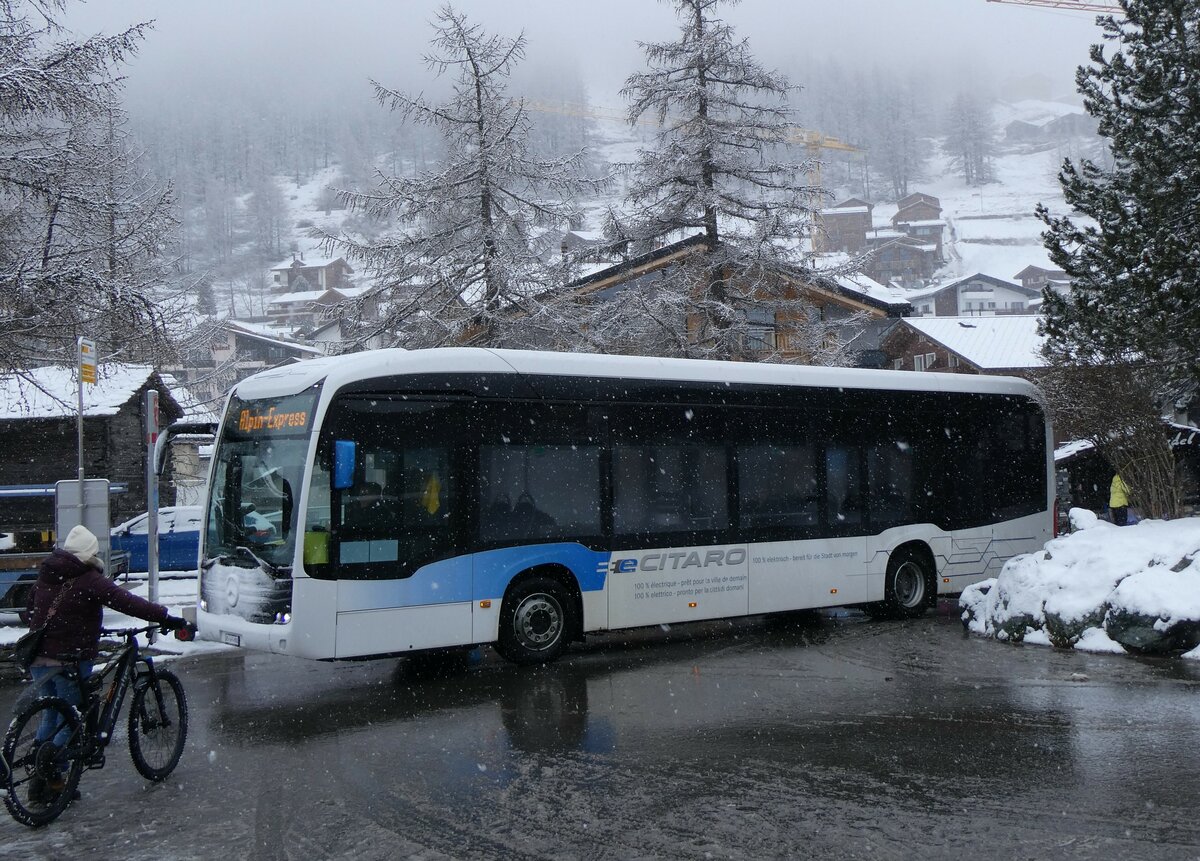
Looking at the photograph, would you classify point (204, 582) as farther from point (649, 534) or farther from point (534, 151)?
point (534, 151)

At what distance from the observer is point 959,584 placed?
1557 centimetres

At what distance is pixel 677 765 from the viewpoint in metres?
7.41

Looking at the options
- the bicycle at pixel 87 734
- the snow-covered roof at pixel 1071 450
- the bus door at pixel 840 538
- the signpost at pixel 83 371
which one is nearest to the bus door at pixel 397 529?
the bicycle at pixel 87 734

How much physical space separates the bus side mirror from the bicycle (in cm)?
259

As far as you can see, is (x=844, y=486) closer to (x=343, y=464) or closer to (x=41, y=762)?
(x=343, y=464)

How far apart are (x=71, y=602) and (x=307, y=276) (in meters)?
152

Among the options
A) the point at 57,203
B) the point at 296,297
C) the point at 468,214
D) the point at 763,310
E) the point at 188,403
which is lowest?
the point at 188,403

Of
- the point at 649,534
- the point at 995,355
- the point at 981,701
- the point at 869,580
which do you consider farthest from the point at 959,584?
the point at 995,355

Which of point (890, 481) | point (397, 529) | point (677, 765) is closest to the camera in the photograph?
point (677, 765)

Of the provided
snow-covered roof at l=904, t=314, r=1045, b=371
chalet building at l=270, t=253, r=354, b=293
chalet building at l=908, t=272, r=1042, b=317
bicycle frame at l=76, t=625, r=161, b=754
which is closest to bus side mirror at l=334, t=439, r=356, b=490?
bicycle frame at l=76, t=625, r=161, b=754

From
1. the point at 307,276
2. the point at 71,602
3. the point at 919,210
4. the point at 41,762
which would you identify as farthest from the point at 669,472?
the point at 919,210

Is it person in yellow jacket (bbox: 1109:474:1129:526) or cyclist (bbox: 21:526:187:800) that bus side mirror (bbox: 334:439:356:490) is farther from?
person in yellow jacket (bbox: 1109:474:1129:526)

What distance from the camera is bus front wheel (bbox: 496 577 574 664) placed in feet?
37.1

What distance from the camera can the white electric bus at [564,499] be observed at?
1030 centimetres
